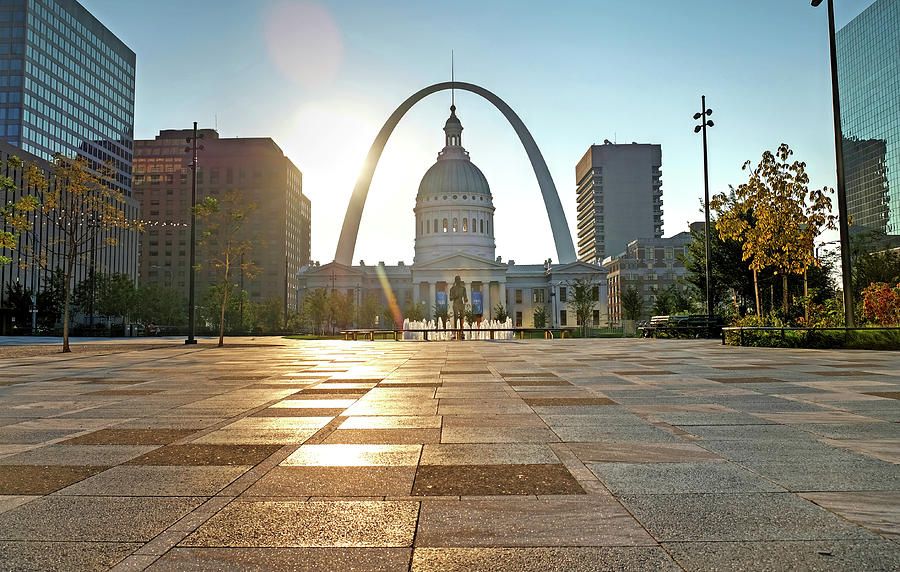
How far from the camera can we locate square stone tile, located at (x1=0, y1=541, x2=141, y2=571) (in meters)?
3.53

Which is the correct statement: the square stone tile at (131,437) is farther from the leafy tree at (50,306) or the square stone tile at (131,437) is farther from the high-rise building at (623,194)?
the high-rise building at (623,194)

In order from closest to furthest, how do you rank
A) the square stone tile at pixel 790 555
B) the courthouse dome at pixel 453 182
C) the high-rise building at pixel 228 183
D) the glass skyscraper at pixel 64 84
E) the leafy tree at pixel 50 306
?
the square stone tile at pixel 790 555 → the leafy tree at pixel 50 306 → the glass skyscraper at pixel 64 84 → the courthouse dome at pixel 453 182 → the high-rise building at pixel 228 183

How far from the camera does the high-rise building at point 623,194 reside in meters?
187

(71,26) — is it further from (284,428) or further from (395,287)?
(284,428)

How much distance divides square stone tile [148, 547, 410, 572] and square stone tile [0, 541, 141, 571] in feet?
0.98

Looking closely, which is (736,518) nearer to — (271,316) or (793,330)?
(793,330)

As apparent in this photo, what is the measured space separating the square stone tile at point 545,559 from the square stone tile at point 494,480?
122cm

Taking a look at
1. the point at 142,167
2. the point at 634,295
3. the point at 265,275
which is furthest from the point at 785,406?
the point at 142,167

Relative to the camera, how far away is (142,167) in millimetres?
188125

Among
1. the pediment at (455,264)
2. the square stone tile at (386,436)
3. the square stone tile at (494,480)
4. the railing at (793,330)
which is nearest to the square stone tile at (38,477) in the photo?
the square stone tile at (386,436)

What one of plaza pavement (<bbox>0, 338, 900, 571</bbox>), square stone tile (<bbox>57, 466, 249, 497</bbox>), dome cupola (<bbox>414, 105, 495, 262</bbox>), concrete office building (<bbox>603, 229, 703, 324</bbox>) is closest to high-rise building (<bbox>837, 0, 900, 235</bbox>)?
concrete office building (<bbox>603, 229, 703, 324</bbox>)

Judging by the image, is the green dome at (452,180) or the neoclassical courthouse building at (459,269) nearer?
the neoclassical courthouse building at (459,269)

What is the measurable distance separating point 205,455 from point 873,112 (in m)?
167

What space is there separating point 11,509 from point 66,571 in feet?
4.95
